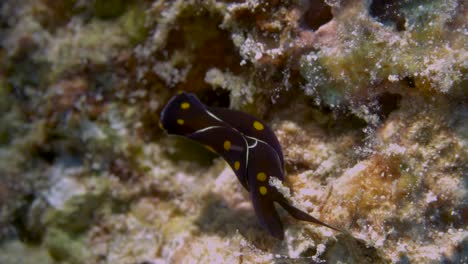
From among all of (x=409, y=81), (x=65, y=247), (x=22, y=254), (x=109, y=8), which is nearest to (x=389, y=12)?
(x=409, y=81)

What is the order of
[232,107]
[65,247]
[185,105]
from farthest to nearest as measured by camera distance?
[65,247]
[232,107]
[185,105]

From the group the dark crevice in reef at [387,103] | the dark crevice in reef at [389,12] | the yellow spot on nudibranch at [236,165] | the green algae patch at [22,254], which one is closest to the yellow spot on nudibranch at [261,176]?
the yellow spot on nudibranch at [236,165]

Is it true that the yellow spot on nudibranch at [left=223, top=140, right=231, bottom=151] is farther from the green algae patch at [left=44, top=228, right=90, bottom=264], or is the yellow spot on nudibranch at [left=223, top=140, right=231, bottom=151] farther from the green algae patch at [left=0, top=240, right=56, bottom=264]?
the green algae patch at [left=0, top=240, right=56, bottom=264]

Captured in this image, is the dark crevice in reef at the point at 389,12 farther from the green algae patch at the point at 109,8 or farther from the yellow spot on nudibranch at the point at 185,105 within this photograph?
the green algae patch at the point at 109,8

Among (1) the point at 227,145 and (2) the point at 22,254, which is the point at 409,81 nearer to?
(1) the point at 227,145

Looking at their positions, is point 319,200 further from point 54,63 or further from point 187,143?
point 54,63

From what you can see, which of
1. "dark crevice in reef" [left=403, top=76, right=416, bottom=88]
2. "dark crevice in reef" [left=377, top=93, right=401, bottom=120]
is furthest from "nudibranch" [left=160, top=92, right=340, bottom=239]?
"dark crevice in reef" [left=403, top=76, right=416, bottom=88]
